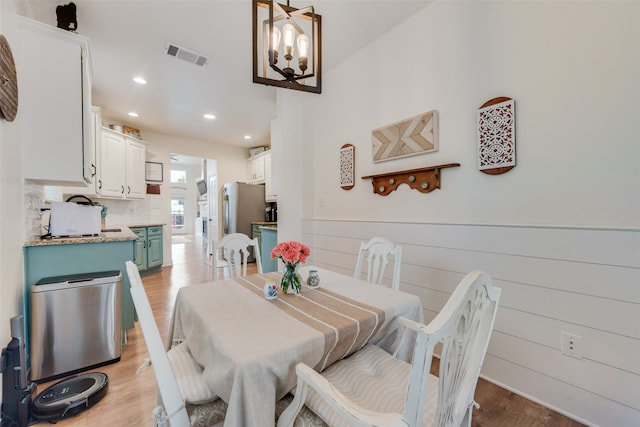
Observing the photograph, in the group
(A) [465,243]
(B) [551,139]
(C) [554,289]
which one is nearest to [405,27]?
(B) [551,139]

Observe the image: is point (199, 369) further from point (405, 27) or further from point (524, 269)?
point (405, 27)

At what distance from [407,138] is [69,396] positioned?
9.54ft

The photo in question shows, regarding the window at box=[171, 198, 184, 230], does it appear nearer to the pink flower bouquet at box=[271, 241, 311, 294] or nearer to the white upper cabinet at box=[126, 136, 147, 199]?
the white upper cabinet at box=[126, 136, 147, 199]

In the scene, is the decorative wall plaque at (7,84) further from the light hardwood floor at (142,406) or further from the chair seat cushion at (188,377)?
the light hardwood floor at (142,406)

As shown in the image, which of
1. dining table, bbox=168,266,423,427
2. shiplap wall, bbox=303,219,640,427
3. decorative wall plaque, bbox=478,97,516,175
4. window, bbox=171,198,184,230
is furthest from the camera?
window, bbox=171,198,184,230

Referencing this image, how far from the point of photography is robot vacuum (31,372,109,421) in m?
1.43

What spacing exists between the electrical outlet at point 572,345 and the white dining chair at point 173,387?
1808mm

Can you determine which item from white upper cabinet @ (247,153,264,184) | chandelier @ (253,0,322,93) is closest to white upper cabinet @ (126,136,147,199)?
white upper cabinet @ (247,153,264,184)

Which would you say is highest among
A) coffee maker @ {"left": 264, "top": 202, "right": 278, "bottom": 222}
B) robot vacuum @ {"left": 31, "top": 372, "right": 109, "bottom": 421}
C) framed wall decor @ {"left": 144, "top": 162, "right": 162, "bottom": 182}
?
framed wall decor @ {"left": 144, "top": 162, "right": 162, "bottom": 182}

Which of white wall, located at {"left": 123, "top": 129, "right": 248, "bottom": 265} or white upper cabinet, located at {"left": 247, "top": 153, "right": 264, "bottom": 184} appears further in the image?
white upper cabinet, located at {"left": 247, "top": 153, "right": 264, "bottom": 184}

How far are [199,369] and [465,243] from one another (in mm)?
1788

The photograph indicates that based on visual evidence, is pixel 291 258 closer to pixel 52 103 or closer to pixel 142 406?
pixel 142 406

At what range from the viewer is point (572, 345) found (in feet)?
4.73

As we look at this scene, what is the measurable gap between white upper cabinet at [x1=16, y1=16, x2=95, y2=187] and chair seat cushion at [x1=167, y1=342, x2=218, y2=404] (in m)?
1.69
